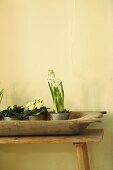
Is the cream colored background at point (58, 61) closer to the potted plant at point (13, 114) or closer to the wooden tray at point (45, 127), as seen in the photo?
the potted plant at point (13, 114)

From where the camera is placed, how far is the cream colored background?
1.39 m

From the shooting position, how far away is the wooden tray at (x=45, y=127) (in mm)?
1049

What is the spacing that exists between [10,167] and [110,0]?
103 cm

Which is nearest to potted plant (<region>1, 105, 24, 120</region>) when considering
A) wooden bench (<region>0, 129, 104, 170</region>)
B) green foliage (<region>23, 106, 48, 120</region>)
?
green foliage (<region>23, 106, 48, 120</region>)

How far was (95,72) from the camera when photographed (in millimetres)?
1399

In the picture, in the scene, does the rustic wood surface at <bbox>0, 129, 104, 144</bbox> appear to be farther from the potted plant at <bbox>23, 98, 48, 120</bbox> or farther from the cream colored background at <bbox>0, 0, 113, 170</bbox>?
the cream colored background at <bbox>0, 0, 113, 170</bbox>

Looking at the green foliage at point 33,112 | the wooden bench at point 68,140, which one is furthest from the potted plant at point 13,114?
the wooden bench at point 68,140

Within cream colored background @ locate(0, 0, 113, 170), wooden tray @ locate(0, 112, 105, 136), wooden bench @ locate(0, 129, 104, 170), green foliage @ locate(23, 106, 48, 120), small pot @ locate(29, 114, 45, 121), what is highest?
cream colored background @ locate(0, 0, 113, 170)

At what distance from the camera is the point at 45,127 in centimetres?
109

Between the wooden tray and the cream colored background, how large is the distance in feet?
1.10

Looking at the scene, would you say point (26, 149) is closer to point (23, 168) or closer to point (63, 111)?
point (23, 168)

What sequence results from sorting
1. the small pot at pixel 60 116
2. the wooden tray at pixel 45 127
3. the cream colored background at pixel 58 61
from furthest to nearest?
the cream colored background at pixel 58 61 → the small pot at pixel 60 116 → the wooden tray at pixel 45 127

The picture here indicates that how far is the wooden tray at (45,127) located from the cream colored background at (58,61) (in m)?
0.34

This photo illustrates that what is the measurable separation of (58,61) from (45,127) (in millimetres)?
466
